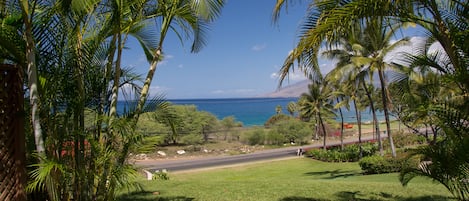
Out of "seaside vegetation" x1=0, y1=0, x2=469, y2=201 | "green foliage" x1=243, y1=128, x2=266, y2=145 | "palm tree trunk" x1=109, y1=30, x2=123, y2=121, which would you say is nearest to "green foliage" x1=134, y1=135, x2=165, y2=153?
"seaside vegetation" x1=0, y1=0, x2=469, y2=201

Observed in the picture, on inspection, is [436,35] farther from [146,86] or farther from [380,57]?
[380,57]

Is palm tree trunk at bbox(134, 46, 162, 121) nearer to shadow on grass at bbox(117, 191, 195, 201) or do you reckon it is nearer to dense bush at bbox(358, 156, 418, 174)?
shadow on grass at bbox(117, 191, 195, 201)

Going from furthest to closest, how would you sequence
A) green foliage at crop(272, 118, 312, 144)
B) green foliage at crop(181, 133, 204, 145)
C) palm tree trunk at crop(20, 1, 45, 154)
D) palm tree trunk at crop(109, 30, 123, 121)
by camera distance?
green foliage at crop(272, 118, 312, 144) → green foliage at crop(181, 133, 204, 145) → palm tree trunk at crop(109, 30, 123, 121) → palm tree trunk at crop(20, 1, 45, 154)

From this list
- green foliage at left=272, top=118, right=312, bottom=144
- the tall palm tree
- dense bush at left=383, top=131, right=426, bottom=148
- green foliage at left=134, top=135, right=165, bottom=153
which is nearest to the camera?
green foliage at left=134, top=135, right=165, bottom=153

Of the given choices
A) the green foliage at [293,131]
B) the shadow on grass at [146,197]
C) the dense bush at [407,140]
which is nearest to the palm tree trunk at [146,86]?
the shadow on grass at [146,197]

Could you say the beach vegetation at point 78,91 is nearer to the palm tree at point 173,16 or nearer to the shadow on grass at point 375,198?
the palm tree at point 173,16

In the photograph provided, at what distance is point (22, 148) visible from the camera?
4.41m

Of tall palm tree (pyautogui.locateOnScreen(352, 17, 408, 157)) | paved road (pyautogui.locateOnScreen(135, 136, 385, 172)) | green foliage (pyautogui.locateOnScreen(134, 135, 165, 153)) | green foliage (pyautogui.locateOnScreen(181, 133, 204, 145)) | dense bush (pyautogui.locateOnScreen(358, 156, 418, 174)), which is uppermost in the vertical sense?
tall palm tree (pyautogui.locateOnScreen(352, 17, 408, 157))

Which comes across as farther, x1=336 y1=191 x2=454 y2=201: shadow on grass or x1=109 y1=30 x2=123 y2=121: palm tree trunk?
x1=336 y1=191 x2=454 y2=201: shadow on grass

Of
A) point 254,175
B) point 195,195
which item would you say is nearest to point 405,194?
point 195,195

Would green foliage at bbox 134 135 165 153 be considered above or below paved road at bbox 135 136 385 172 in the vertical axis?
above

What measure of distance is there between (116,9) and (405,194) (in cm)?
659

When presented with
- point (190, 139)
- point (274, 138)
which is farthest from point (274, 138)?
point (190, 139)

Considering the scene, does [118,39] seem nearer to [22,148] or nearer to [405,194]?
[22,148]
